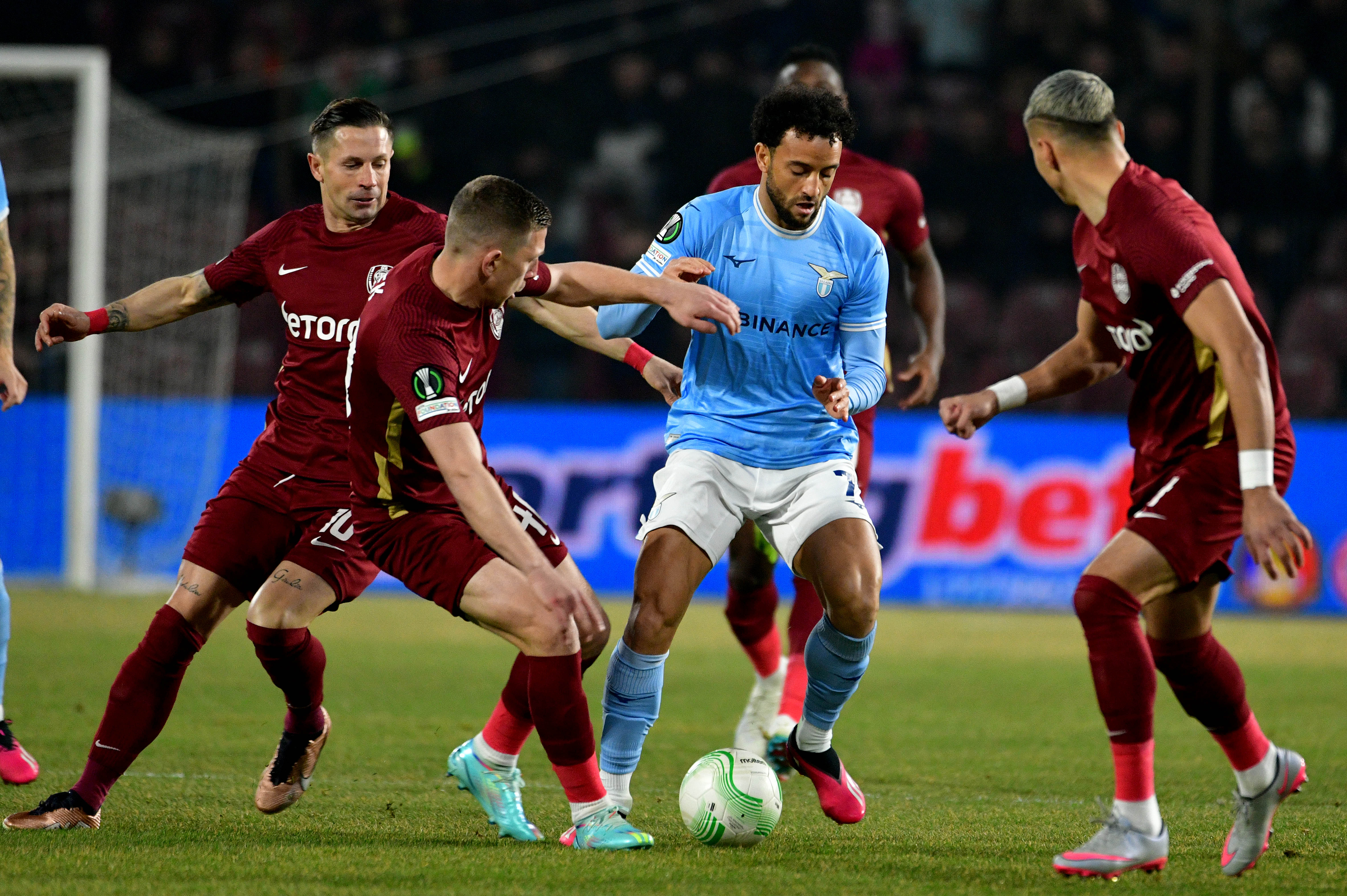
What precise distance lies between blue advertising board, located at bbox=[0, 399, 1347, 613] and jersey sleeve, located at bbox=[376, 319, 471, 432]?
26.6 feet

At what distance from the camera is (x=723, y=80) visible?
606 inches

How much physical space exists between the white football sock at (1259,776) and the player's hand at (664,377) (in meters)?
2.16

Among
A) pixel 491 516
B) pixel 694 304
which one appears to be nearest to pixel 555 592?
pixel 491 516

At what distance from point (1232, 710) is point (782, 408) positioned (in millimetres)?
1676

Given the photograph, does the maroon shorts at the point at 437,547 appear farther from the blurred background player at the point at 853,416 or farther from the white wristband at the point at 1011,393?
the blurred background player at the point at 853,416

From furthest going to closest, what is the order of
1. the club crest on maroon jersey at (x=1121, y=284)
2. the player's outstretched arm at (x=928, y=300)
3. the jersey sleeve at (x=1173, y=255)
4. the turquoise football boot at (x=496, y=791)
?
the player's outstretched arm at (x=928, y=300), the turquoise football boot at (x=496, y=791), the club crest on maroon jersey at (x=1121, y=284), the jersey sleeve at (x=1173, y=255)

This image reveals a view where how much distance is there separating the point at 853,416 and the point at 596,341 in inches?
46.6

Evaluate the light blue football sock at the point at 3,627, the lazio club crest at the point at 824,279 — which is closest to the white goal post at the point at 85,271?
the light blue football sock at the point at 3,627

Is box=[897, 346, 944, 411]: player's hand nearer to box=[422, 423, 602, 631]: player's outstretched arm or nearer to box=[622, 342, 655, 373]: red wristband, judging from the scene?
box=[622, 342, 655, 373]: red wristband

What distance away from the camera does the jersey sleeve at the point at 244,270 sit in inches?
207

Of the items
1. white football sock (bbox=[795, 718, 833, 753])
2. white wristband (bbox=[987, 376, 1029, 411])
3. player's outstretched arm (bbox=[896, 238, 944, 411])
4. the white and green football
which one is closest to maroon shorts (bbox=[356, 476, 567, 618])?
the white and green football

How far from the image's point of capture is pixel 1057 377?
189 inches

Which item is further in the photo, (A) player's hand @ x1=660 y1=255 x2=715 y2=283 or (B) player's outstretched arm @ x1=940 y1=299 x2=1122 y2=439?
(A) player's hand @ x1=660 y1=255 x2=715 y2=283

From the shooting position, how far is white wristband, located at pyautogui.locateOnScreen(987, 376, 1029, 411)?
4.75 m
